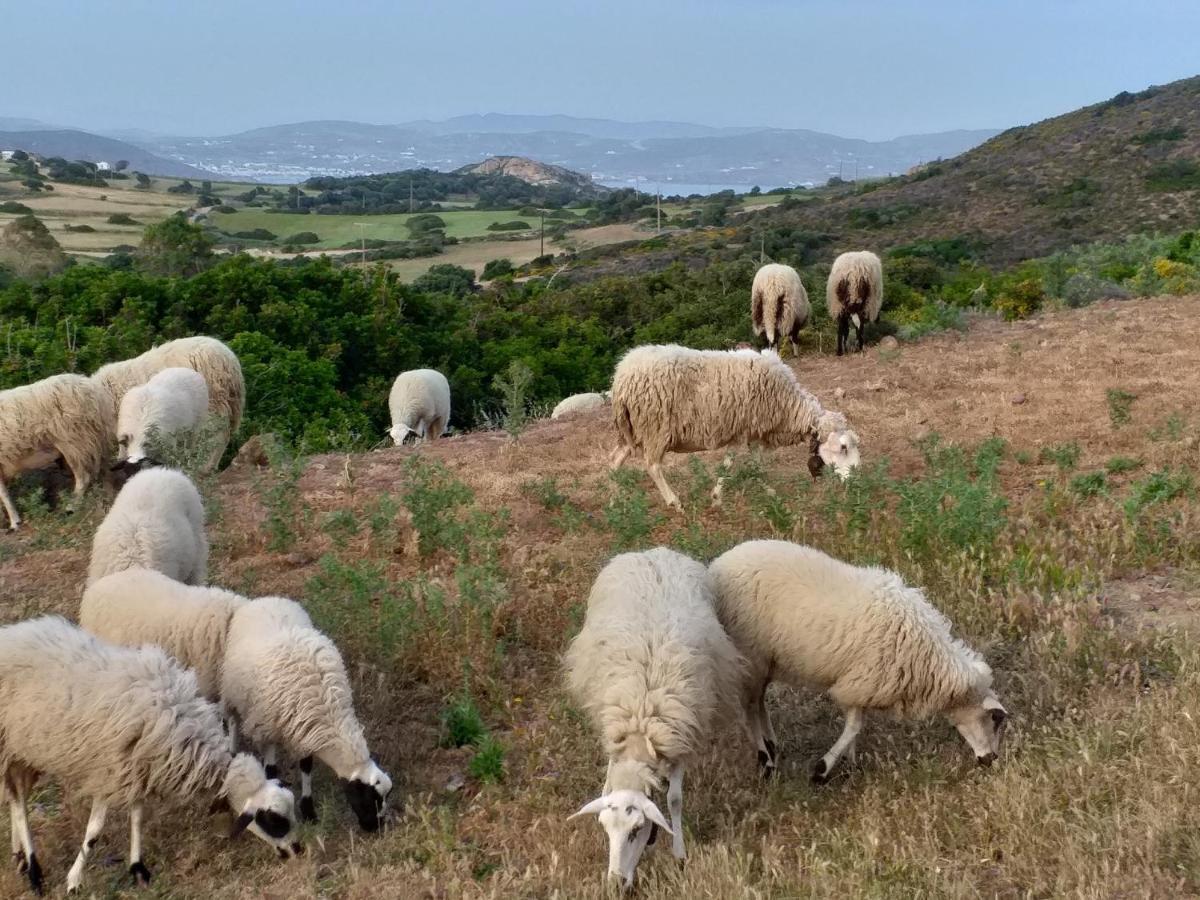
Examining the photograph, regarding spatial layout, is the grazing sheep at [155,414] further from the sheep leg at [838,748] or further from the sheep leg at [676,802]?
the sheep leg at [838,748]

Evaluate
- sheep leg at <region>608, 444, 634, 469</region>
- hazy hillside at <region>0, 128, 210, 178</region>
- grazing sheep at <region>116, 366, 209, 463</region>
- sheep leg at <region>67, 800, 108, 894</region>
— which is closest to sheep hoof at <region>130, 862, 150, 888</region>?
sheep leg at <region>67, 800, 108, 894</region>

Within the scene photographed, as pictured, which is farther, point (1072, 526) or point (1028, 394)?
point (1028, 394)

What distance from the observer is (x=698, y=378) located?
27.7 feet

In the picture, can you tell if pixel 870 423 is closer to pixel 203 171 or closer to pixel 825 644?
pixel 825 644

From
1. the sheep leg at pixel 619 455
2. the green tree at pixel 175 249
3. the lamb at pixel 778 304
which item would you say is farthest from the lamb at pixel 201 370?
the green tree at pixel 175 249

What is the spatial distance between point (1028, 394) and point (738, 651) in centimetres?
739

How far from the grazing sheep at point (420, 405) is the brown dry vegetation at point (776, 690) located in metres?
5.17

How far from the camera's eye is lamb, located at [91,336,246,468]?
10727 millimetres

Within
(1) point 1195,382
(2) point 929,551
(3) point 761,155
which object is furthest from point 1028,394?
(3) point 761,155

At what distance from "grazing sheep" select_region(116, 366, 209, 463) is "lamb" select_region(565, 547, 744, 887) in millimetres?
5811

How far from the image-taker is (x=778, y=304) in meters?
15.5

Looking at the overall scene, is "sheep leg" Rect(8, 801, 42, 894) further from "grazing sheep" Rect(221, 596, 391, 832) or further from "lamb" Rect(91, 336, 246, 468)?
"lamb" Rect(91, 336, 246, 468)

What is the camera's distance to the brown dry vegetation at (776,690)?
3713mm

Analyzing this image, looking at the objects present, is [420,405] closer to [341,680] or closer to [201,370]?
[201,370]
